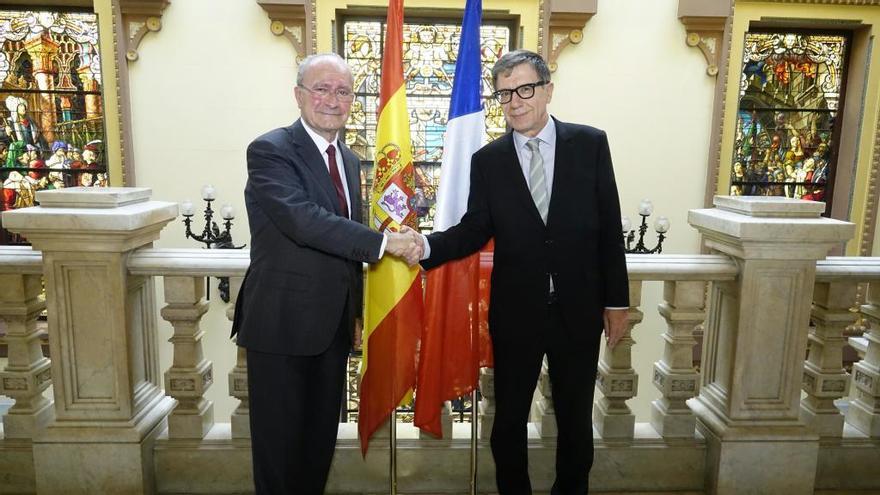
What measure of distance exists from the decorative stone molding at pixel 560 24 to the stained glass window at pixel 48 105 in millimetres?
4618

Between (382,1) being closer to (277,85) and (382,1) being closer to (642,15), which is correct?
(277,85)

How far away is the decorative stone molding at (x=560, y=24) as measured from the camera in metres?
6.00

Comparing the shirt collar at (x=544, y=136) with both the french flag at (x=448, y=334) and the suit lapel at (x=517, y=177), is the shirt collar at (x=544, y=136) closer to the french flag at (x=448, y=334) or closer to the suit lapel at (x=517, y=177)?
the suit lapel at (x=517, y=177)

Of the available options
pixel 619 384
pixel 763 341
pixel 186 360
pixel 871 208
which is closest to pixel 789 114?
pixel 871 208

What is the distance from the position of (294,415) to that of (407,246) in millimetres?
651

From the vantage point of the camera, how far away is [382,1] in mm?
5914

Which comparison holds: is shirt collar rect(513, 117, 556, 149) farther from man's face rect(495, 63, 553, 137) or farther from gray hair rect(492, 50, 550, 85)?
gray hair rect(492, 50, 550, 85)

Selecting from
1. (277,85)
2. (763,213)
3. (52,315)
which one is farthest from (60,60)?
(763,213)

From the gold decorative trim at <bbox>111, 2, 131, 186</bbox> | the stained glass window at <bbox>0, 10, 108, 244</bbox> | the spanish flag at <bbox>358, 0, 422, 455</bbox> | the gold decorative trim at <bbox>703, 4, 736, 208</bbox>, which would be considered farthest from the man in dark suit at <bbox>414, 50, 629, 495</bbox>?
the stained glass window at <bbox>0, 10, 108, 244</bbox>

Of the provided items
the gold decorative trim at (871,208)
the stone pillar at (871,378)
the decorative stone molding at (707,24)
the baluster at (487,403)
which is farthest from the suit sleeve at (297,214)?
the gold decorative trim at (871,208)

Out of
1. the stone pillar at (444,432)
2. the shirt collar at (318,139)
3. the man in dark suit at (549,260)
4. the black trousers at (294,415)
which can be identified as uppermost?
the shirt collar at (318,139)

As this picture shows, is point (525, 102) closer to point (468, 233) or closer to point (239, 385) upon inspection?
point (468, 233)

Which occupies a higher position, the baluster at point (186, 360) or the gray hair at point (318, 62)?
the gray hair at point (318, 62)

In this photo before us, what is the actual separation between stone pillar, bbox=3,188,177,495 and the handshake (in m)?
0.89
